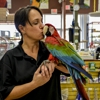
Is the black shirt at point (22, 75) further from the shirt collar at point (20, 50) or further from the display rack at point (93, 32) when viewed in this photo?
the display rack at point (93, 32)

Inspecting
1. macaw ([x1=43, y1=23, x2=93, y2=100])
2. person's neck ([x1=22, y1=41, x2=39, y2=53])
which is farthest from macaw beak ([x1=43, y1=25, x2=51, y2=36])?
person's neck ([x1=22, y1=41, x2=39, y2=53])

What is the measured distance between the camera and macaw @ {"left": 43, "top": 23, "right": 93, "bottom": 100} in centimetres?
110

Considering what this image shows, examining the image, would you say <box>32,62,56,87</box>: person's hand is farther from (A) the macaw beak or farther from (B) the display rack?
(B) the display rack

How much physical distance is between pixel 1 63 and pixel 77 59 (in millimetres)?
448

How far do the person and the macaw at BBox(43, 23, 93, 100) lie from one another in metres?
0.04

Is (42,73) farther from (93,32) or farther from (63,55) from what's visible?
(93,32)

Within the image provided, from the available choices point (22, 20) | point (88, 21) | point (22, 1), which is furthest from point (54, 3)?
point (22, 20)

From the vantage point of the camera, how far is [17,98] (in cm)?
117

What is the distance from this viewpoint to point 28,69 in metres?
1.20

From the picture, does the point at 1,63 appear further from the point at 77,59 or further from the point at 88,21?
the point at 88,21

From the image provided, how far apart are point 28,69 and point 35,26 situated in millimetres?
252

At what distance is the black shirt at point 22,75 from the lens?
117 centimetres

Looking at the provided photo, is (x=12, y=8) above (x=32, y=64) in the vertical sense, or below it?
above

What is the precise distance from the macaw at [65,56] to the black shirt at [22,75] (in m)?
0.12
